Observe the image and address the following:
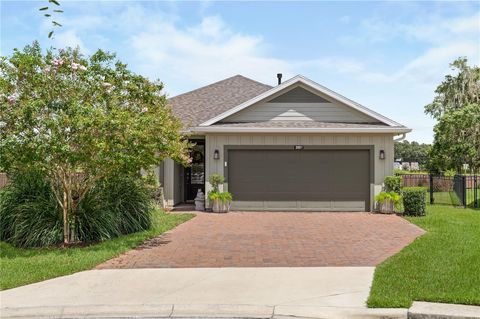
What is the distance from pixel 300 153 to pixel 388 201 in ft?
11.6

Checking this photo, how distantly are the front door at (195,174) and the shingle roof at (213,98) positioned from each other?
1.43 meters

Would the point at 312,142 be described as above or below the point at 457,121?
below

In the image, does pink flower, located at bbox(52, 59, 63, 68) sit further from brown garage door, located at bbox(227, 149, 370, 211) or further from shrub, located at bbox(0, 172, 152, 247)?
brown garage door, located at bbox(227, 149, 370, 211)

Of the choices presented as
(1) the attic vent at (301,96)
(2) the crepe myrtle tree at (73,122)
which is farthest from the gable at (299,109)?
(2) the crepe myrtle tree at (73,122)

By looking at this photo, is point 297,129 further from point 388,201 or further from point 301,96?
point 388,201

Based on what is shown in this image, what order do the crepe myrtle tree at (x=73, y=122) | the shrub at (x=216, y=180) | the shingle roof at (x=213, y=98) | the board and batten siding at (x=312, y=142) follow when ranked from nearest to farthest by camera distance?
the crepe myrtle tree at (x=73, y=122) < the shrub at (x=216, y=180) < the board and batten siding at (x=312, y=142) < the shingle roof at (x=213, y=98)

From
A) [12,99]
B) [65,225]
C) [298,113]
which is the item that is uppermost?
[298,113]

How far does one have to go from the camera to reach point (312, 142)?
1571cm

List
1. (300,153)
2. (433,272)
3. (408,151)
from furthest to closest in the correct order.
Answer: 1. (408,151)
2. (300,153)
3. (433,272)

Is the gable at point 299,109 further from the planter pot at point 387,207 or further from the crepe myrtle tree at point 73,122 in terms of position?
the crepe myrtle tree at point 73,122

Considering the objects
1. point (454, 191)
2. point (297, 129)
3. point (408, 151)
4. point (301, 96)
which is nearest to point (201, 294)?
point (297, 129)

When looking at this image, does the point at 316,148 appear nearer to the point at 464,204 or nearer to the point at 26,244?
the point at 464,204

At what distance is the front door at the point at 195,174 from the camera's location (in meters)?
18.1

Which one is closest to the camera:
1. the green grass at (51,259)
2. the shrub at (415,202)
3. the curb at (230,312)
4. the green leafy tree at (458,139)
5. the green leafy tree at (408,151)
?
the curb at (230,312)
